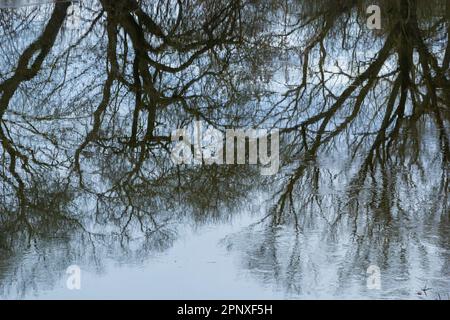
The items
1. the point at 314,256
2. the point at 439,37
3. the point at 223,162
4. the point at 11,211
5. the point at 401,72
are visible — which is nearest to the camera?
the point at 314,256

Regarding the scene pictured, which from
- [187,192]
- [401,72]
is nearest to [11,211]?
[187,192]

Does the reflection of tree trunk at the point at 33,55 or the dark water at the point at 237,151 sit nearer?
the dark water at the point at 237,151

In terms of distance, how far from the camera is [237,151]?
→ 614 centimetres

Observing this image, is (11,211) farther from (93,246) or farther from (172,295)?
(172,295)

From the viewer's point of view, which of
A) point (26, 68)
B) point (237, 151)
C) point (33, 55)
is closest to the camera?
point (237, 151)

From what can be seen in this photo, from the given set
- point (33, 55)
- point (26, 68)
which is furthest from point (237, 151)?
point (33, 55)

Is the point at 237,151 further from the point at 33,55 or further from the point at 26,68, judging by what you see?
the point at 33,55

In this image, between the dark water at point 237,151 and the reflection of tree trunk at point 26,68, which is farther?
the reflection of tree trunk at point 26,68

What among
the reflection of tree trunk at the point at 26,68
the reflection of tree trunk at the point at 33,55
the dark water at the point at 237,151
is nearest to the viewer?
the dark water at the point at 237,151

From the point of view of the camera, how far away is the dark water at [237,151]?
4277 millimetres

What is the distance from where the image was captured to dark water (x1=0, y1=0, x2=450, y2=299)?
428 centimetres

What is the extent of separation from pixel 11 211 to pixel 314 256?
97.0 inches

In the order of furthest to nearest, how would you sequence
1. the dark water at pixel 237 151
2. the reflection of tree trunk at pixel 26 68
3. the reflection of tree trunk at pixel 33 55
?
the reflection of tree trunk at pixel 33 55 → the reflection of tree trunk at pixel 26 68 → the dark water at pixel 237 151
